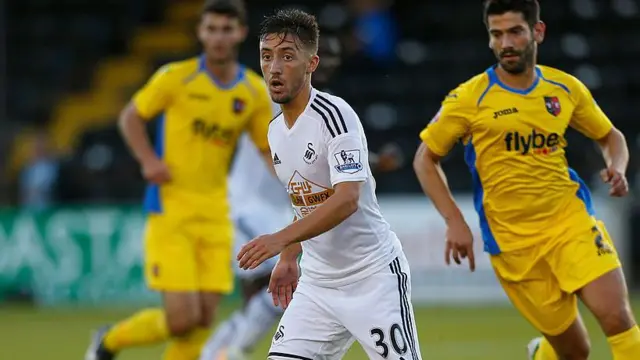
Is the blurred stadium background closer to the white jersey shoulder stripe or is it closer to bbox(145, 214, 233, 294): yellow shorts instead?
bbox(145, 214, 233, 294): yellow shorts

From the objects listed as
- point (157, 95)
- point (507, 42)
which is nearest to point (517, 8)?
point (507, 42)

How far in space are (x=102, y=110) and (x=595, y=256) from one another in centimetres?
1460

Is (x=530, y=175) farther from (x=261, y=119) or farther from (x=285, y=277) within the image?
(x=261, y=119)

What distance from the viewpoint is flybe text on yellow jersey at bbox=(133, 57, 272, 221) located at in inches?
329

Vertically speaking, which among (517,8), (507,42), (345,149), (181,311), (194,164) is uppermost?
(517,8)

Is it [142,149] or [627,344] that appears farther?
[142,149]

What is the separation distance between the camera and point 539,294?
6.88m

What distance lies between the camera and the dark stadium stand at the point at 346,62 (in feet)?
57.7

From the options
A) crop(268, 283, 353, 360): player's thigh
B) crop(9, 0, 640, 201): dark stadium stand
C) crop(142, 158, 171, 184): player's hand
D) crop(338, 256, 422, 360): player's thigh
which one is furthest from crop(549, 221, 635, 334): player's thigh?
crop(9, 0, 640, 201): dark stadium stand

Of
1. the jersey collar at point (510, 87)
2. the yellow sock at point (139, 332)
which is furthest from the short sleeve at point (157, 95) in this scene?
the jersey collar at point (510, 87)

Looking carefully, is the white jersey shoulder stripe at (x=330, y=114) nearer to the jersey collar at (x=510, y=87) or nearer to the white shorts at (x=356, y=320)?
the white shorts at (x=356, y=320)

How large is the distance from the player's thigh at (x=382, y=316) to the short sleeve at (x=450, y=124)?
115cm

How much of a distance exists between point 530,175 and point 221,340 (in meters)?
3.16

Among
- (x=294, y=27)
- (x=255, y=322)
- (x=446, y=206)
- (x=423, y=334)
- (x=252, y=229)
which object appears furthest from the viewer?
(x=423, y=334)
